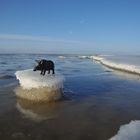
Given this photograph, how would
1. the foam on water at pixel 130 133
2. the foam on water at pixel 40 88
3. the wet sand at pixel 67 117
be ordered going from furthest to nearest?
the foam on water at pixel 40 88 < the wet sand at pixel 67 117 < the foam on water at pixel 130 133

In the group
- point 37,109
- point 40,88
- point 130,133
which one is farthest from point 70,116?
point 130,133

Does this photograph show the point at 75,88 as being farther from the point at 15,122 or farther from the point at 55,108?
the point at 15,122

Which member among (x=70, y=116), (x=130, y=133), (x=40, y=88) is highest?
(x=40, y=88)

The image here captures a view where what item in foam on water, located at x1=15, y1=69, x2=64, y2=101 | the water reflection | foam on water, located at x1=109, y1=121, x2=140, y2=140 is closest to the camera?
foam on water, located at x1=109, y1=121, x2=140, y2=140

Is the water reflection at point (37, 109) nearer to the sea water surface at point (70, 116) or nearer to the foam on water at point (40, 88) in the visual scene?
the sea water surface at point (70, 116)

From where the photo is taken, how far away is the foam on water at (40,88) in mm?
11516

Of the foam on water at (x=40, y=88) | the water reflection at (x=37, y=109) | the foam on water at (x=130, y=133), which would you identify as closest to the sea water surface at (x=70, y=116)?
the water reflection at (x=37, y=109)

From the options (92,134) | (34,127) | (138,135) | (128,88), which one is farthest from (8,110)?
(128,88)

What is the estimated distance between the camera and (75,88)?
15250 millimetres

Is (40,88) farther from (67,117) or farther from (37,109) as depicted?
(67,117)

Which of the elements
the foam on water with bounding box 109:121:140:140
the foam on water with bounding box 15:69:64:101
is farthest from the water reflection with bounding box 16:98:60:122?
the foam on water with bounding box 109:121:140:140

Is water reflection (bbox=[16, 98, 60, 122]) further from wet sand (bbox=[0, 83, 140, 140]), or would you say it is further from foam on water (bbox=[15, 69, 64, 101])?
foam on water (bbox=[15, 69, 64, 101])

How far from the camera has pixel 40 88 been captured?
37.8ft

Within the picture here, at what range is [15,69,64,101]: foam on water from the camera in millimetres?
11516
